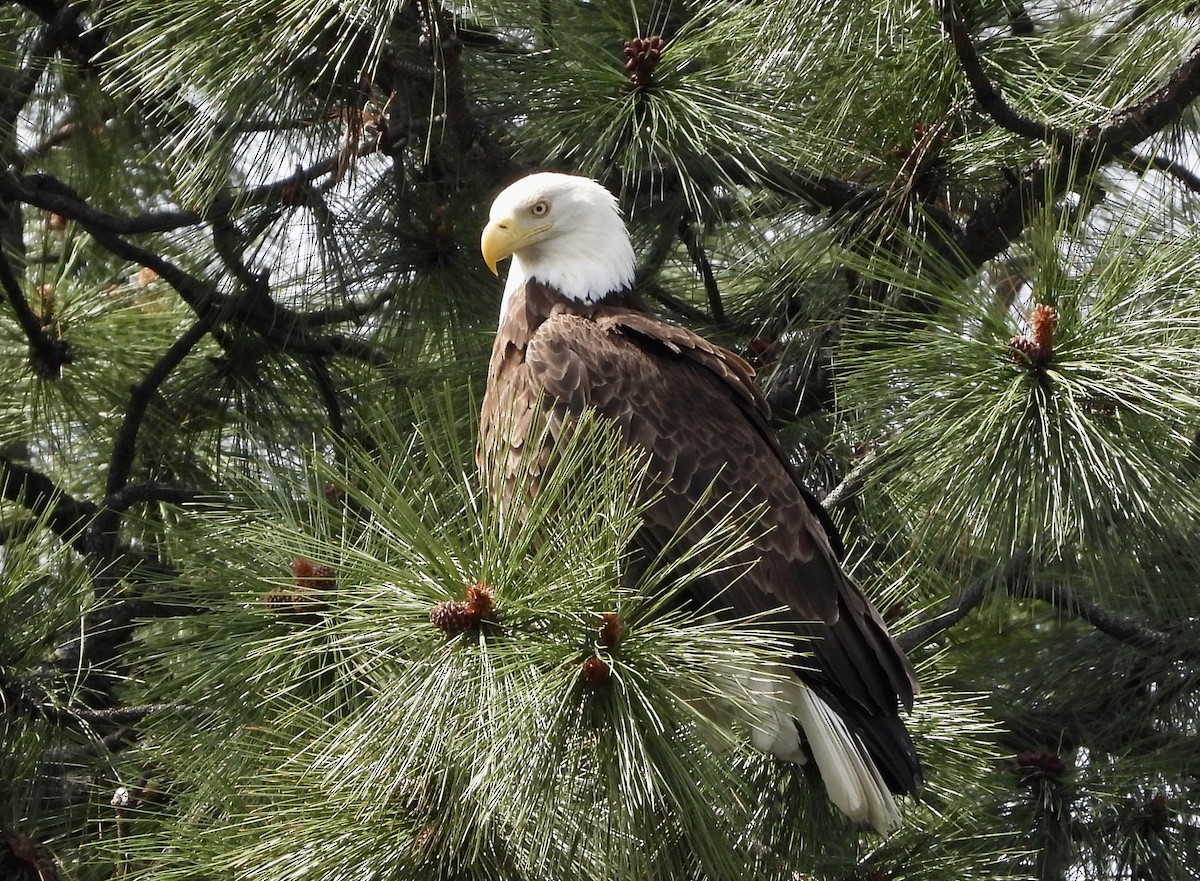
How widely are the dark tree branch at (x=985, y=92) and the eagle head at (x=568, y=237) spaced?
3.26 feet

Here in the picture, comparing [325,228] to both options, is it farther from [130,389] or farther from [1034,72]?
[1034,72]

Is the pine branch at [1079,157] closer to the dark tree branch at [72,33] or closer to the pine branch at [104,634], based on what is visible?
the pine branch at [104,634]

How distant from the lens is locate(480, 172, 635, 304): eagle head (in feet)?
11.7

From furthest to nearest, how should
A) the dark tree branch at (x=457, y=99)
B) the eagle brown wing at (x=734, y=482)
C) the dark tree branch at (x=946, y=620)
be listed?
the dark tree branch at (x=946, y=620)
the dark tree branch at (x=457, y=99)
the eagle brown wing at (x=734, y=482)

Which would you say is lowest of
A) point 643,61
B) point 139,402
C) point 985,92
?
point 139,402

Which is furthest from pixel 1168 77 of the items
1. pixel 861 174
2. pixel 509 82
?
pixel 509 82

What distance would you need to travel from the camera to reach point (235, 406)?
175 inches

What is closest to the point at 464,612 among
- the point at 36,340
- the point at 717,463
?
the point at 717,463

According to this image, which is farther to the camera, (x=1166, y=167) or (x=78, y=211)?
(x=78, y=211)

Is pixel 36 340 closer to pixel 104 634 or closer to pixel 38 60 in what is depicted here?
pixel 38 60

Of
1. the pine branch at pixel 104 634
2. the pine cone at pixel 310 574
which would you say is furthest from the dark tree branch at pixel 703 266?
the pine cone at pixel 310 574

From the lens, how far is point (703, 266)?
4.27 meters

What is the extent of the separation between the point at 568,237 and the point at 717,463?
0.78 meters

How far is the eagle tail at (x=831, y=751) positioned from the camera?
280cm
